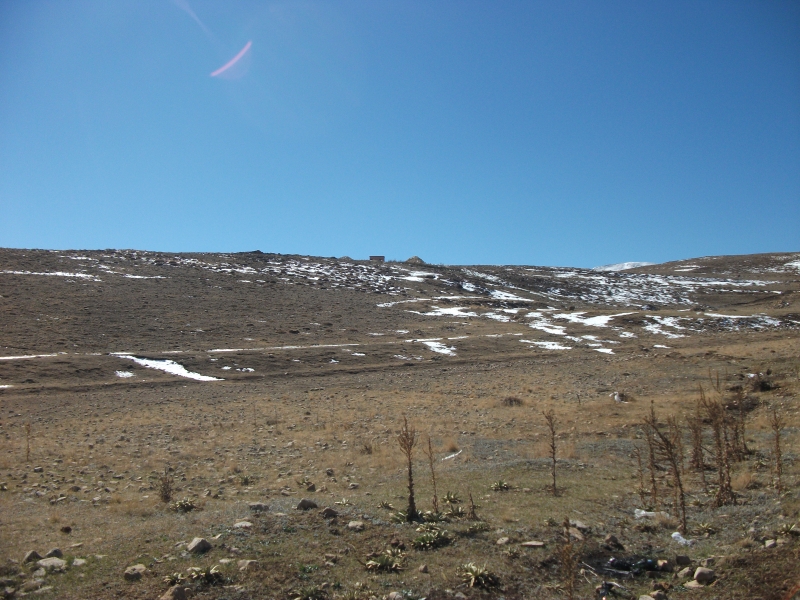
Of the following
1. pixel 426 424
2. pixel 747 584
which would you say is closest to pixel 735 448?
pixel 747 584

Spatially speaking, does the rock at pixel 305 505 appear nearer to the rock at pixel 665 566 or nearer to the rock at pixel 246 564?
the rock at pixel 246 564

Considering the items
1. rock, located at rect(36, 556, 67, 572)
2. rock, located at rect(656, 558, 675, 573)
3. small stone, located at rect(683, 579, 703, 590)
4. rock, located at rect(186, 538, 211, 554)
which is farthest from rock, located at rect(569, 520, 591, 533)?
rock, located at rect(36, 556, 67, 572)

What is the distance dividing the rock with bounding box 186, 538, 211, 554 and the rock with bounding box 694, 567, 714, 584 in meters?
6.58

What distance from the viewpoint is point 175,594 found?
237 inches

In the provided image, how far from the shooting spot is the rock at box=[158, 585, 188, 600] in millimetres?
5977

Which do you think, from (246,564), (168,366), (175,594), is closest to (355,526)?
(246,564)

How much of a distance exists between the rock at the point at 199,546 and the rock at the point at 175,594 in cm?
111

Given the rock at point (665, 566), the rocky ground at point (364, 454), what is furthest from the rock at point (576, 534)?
the rock at point (665, 566)

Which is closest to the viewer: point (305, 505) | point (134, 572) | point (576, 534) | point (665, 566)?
point (134, 572)

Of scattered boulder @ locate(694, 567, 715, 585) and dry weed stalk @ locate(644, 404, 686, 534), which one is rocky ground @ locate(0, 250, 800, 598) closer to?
scattered boulder @ locate(694, 567, 715, 585)

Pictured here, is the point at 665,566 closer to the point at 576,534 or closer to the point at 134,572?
the point at 576,534

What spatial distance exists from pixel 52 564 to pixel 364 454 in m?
8.65

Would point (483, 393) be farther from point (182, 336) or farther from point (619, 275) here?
point (619, 275)

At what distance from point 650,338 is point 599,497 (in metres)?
41.3
